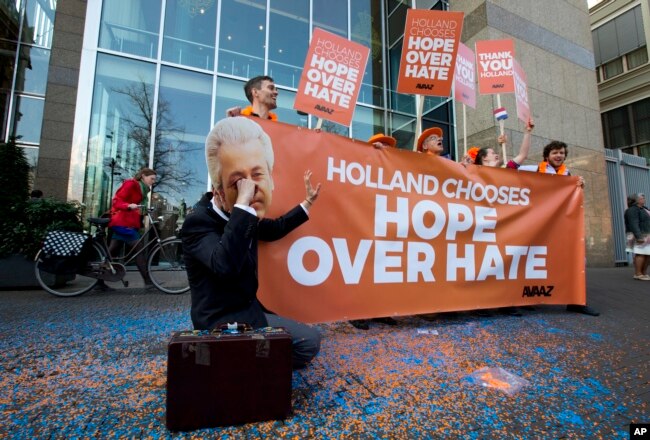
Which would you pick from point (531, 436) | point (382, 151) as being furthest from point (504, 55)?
point (531, 436)

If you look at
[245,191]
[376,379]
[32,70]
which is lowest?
[376,379]

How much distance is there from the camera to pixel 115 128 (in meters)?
7.40

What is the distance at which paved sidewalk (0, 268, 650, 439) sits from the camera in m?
Result: 1.54

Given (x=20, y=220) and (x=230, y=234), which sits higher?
(x=20, y=220)

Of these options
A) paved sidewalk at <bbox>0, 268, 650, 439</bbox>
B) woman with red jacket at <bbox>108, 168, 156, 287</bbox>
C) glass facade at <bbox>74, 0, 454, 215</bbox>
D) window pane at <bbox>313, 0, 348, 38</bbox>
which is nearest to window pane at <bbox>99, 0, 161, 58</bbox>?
glass facade at <bbox>74, 0, 454, 215</bbox>

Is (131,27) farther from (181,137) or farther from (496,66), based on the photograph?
(496,66)

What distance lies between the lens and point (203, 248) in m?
1.62

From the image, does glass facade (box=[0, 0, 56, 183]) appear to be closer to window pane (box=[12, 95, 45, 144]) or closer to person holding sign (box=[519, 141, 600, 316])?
window pane (box=[12, 95, 45, 144])

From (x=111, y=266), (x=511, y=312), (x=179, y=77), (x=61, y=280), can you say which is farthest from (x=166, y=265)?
(x=179, y=77)

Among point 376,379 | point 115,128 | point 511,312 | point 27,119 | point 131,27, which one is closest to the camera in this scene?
point 376,379

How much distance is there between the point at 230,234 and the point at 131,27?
889 centimetres

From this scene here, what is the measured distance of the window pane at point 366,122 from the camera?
31.2 ft

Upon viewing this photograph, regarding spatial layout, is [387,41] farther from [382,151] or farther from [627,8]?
[627,8]

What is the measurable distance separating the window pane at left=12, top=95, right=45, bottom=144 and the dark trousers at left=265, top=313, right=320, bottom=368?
9881mm
